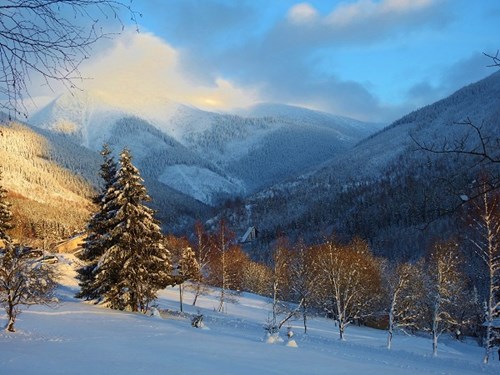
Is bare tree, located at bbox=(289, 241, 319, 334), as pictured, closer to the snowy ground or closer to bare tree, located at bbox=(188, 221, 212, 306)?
bare tree, located at bbox=(188, 221, 212, 306)

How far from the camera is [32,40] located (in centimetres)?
323

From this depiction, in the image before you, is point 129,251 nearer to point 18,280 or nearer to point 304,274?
point 18,280

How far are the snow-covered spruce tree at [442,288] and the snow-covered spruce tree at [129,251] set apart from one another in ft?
54.7

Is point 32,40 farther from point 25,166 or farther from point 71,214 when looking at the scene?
point 25,166

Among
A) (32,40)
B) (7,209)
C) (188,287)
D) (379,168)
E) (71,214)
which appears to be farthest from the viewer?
(379,168)

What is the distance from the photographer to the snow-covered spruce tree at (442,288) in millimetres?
25766

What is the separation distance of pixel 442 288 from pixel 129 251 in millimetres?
18743

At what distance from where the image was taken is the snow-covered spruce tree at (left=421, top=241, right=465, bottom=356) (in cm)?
2577

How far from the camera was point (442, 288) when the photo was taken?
2592 cm

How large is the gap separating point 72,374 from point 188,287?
42.5 metres

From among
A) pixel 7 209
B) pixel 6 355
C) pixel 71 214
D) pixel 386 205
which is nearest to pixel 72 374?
pixel 6 355

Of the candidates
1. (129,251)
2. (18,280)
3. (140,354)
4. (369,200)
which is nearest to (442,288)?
(129,251)

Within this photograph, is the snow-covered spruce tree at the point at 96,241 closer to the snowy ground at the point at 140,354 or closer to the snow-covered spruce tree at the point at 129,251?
the snow-covered spruce tree at the point at 129,251

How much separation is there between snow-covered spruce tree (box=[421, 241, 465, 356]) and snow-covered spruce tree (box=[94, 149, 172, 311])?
1666 cm
